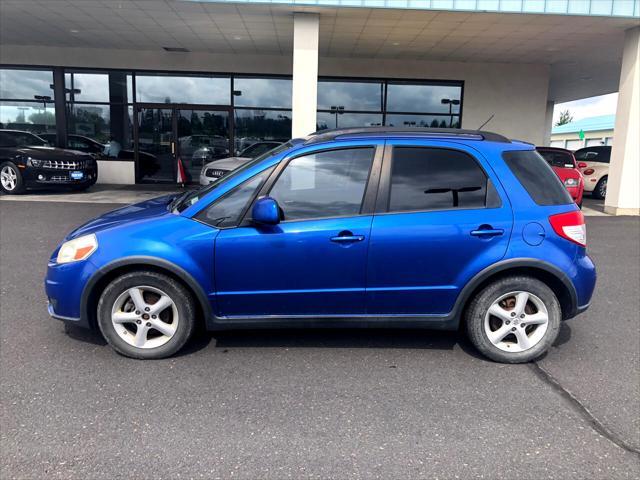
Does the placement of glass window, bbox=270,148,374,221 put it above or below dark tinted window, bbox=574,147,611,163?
below

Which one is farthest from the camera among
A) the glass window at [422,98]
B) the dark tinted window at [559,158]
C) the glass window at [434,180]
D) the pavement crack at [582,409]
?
the glass window at [422,98]

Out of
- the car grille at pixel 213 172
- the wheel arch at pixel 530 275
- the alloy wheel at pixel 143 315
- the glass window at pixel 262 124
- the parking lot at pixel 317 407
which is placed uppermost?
the glass window at pixel 262 124

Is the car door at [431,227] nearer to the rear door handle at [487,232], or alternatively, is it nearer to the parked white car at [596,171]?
the rear door handle at [487,232]

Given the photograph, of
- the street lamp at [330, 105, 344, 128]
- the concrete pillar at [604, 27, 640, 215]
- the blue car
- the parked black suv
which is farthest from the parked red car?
the parked black suv

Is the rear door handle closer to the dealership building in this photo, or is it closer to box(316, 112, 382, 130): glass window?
the dealership building

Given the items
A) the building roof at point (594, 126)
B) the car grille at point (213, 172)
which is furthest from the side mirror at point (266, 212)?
the building roof at point (594, 126)

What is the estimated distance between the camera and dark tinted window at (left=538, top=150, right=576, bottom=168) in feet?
38.5

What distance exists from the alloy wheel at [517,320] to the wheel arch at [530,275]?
0.16m

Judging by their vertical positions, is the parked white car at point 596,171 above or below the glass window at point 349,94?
below

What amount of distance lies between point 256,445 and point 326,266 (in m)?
1.31

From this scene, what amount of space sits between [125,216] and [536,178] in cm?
323

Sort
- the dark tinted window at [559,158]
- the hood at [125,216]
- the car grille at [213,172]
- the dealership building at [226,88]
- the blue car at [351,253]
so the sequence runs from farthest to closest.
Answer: the dealership building at [226,88], the dark tinted window at [559,158], the car grille at [213,172], the hood at [125,216], the blue car at [351,253]

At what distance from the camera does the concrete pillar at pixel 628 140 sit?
36.8 feet

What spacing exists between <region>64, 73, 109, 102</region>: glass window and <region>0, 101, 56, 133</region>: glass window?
34.8 inches
